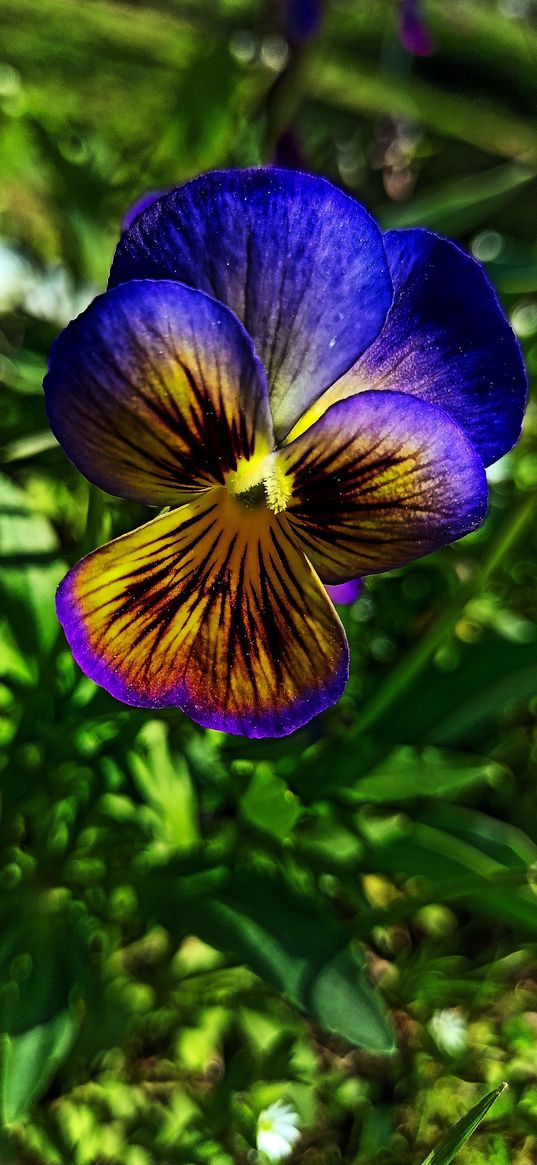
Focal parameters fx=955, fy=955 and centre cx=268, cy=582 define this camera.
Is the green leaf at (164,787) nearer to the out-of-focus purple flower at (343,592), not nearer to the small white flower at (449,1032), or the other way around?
the out-of-focus purple flower at (343,592)

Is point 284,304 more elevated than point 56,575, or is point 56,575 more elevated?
point 284,304

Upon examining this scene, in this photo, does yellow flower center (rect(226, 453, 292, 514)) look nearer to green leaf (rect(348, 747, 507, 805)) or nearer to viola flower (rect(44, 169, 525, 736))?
viola flower (rect(44, 169, 525, 736))

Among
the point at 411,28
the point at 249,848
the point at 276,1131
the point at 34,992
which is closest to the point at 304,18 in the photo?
the point at 411,28

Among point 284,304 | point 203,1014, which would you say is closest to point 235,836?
point 203,1014

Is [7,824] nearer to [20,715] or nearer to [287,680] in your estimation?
[20,715]

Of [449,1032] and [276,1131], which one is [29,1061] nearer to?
[276,1131]
